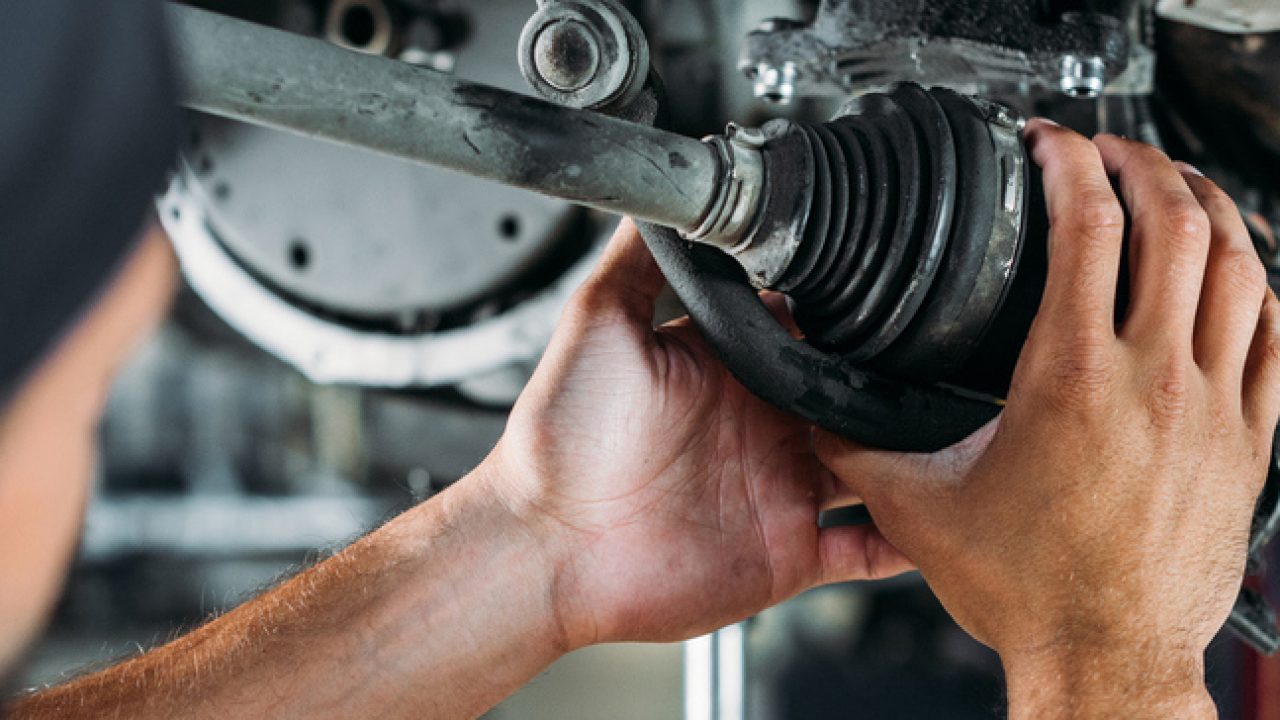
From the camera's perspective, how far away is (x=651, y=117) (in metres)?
0.53

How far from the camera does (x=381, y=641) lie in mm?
681

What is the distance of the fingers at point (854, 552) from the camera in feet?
2.39

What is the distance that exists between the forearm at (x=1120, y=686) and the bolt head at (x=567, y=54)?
34 cm

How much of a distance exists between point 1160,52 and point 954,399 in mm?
504

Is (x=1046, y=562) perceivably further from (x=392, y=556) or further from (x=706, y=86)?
(x=706, y=86)

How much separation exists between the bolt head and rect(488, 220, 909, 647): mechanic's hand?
202mm

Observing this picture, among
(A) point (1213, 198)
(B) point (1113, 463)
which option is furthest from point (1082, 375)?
(A) point (1213, 198)

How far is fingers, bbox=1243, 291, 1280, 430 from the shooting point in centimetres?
57

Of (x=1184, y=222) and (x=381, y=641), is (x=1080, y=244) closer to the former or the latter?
(x=1184, y=222)

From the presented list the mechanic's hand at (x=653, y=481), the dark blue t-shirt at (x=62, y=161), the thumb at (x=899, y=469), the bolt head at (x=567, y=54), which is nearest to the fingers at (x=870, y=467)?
the thumb at (x=899, y=469)

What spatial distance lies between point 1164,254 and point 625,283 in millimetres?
300

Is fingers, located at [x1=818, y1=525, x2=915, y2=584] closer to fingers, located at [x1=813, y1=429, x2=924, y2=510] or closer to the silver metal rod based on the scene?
fingers, located at [x1=813, y1=429, x2=924, y2=510]

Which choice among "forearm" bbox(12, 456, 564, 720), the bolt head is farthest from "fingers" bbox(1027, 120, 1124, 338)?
"forearm" bbox(12, 456, 564, 720)

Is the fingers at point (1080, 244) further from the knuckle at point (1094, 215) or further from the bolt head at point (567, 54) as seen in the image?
the bolt head at point (567, 54)
